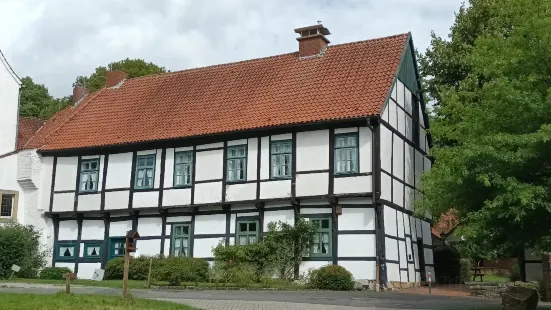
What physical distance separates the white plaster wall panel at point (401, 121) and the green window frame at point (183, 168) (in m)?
8.87

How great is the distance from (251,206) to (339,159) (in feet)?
13.9

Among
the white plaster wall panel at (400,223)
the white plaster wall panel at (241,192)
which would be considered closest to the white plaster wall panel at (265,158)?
the white plaster wall panel at (241,192)

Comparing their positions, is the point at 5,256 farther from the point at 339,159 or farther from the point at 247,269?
the point at 339,159

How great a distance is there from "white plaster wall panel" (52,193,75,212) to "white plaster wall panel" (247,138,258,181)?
908 centimetres

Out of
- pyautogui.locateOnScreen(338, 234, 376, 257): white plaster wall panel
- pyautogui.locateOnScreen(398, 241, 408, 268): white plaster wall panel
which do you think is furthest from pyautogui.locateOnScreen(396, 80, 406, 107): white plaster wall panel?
pyautogui.locateOnScreen(338, 234, 376, 257): white plaster wall panel

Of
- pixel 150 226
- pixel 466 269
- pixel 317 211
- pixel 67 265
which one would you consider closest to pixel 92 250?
pixel 67 265

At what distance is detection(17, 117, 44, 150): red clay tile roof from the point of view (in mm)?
34250

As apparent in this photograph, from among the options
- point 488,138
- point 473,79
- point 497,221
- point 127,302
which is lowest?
point 127,302

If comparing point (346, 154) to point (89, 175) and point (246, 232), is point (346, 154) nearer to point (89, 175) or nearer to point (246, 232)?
point (246, 232)

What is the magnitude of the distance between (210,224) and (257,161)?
342 cm

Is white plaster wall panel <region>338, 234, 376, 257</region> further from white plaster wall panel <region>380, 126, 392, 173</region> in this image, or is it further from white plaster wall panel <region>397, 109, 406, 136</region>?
white plaster wall panel <region>397, 109, 406, 136</region>

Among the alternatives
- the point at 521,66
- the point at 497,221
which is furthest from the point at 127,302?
the point at 521,66

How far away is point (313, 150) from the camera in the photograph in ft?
85.9

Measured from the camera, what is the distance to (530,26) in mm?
15367
